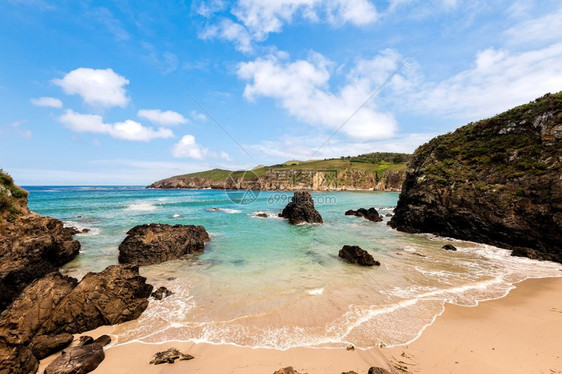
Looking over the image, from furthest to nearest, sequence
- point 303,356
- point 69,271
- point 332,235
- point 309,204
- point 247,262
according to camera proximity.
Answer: point 309,204, point 332,235, point 247,262, point 69,271, point 303,356

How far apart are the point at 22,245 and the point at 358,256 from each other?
1812 cm

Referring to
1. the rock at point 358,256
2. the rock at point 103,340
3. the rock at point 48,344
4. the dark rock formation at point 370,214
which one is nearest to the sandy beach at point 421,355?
the rock at point 48,344

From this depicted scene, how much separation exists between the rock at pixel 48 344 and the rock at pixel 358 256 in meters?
12.9

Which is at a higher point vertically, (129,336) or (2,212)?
(2,212)

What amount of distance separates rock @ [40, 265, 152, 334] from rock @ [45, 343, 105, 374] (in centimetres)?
187

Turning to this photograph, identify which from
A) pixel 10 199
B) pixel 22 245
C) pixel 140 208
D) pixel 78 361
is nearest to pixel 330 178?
pixel 140 208

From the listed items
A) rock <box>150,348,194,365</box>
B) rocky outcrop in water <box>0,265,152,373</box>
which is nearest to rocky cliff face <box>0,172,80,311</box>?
rocky outcrop in water <box>0,265,152,373</box>

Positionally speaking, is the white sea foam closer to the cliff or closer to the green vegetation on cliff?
the green vegetation on cliff

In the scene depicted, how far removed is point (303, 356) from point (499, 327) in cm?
656

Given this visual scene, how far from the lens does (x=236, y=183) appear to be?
143375 millimetres

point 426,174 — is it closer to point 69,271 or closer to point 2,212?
point 69,271

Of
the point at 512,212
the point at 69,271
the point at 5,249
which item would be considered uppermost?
the point at 512,212

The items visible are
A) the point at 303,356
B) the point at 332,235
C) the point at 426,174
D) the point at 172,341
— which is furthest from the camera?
the point at 426,174

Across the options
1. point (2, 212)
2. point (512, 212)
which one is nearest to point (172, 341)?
point (2, 212)
